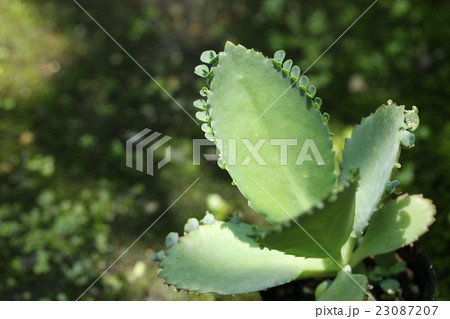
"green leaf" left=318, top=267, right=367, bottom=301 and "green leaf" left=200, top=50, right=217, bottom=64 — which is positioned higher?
"green leaf" left=200, top=50, right=217, bottom=64

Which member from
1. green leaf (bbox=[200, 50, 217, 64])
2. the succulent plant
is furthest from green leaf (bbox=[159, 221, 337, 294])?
green leaf (bbox=[200, 50, 217, 64])

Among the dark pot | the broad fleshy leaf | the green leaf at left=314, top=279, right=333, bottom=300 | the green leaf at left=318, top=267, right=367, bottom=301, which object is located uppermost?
the broad fleshy leaf

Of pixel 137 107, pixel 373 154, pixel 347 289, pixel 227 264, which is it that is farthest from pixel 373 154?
pixel 137 107

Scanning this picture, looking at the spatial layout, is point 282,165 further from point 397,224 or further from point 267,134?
point 397,224

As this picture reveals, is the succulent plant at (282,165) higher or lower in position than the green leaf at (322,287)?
higher

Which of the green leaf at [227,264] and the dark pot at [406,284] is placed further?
the dark pot at [406,284]

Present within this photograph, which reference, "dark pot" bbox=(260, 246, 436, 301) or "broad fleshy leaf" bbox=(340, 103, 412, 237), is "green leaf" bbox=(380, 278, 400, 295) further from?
"broad fleshy leaf" bbox=(340, 103, 412, 237)

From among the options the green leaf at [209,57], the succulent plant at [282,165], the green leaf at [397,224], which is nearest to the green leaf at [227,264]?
the succulent plant at [282,165]

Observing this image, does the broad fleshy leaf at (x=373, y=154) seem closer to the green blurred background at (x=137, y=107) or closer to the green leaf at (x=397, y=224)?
the green leaf at (x=397, y=224)
